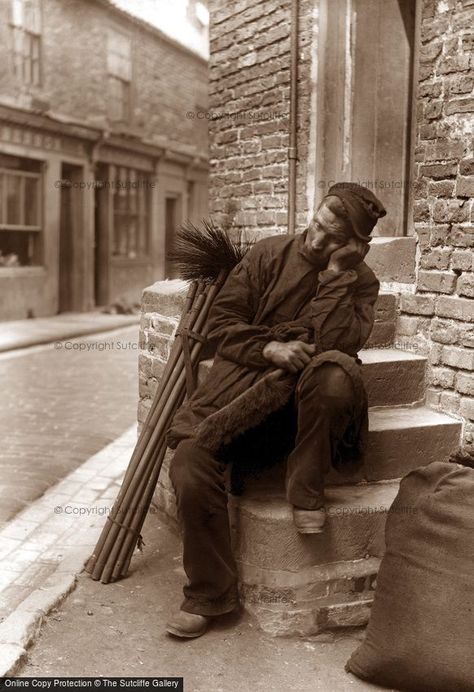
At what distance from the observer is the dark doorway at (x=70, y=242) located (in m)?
17.0

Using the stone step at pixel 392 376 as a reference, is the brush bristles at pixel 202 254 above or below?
above

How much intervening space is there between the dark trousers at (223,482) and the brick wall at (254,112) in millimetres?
2608

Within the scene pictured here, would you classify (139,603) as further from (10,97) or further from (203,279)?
(10,97)

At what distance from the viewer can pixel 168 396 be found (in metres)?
4.22

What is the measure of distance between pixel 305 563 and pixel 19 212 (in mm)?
13323

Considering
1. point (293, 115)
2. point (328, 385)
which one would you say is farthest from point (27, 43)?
point (328, 385)

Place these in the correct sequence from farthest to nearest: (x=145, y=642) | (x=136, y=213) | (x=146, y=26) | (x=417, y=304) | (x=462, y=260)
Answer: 1. (x=136, y=213)
2. (x=146, y=26)
3. (x=417, y=304)
4. (x=462, y=260)
5. (x=145, y=642)

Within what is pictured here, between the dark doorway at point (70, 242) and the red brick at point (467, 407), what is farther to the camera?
the dark doorway at point (70, 242)

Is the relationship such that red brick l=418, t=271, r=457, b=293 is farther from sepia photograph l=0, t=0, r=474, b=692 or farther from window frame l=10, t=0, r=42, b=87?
window frame l=10, t=0, r=42, b=87

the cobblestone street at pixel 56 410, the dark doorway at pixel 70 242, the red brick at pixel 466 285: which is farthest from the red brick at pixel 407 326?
the dark doorway at pixel 70 242

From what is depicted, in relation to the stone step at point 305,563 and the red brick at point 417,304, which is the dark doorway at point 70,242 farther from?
the stone step at point 305,563

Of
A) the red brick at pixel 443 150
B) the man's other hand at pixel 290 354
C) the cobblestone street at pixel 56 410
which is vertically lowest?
the cobblestone street at pixel 56 410

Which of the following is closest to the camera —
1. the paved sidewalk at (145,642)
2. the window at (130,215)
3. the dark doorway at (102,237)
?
the paved sidewalk at (145,642)

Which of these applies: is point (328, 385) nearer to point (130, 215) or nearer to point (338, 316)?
A: point (338, 316)
